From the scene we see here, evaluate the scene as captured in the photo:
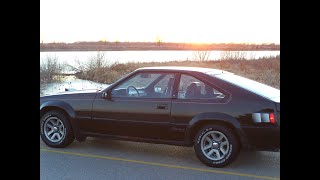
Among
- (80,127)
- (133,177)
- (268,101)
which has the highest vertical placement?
(268,101)

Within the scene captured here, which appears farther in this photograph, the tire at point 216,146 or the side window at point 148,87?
the side window at point 148,87

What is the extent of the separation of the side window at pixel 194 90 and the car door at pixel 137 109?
17 cm

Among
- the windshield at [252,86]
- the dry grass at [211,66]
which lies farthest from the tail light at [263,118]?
the dry grass at [211,66]

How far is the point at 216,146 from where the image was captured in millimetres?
6176

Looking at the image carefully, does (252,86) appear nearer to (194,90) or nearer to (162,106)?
(194,90)

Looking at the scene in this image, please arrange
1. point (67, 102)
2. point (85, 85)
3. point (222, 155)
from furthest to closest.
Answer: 1. point (85, 85)
2. point (67, 102)
3. point (222, 155)

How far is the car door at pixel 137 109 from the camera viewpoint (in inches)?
257

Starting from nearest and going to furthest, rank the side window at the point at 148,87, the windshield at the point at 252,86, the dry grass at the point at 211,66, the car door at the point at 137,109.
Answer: the windshield at the point at 252,86 → the car door at the point at 137,109 → the side window at the point at 148,87 → the dry grass at the point at 211,66

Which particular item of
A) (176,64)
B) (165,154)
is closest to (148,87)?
(165,154)

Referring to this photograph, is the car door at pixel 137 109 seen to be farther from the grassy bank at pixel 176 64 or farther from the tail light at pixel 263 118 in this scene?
the grassy bank at pixel 176 64
